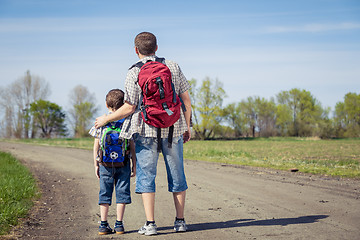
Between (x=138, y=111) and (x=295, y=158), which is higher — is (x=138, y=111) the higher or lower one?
the higher one

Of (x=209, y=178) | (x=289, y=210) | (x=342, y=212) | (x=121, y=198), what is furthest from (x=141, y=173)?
(x=209, y=178)

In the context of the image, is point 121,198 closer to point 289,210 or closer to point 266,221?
point 266,221

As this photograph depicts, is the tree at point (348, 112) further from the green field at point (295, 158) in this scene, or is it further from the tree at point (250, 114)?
the green field at point (295, 158)

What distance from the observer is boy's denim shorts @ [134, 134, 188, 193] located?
4551 millimetres

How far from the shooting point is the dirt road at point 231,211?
15.5ft

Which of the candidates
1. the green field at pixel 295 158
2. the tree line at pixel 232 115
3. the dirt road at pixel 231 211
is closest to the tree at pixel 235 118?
the tree line at pixel 232 115

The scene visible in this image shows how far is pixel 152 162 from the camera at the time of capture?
4.57m

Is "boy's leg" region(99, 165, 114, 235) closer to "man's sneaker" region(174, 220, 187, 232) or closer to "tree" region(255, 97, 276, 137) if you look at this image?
"man's sneaker" region(174, 220, 187, 232)

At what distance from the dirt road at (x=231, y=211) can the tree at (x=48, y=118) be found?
237 ft

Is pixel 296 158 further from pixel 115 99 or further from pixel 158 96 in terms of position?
pixel 158 96

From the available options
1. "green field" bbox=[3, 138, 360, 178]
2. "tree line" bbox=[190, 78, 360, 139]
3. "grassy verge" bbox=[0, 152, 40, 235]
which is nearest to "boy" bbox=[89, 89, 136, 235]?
"grassy verge" bbox=[0, 152, 40, 235]

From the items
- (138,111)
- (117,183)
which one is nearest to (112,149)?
(117,183)

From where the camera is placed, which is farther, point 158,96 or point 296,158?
point 296,158

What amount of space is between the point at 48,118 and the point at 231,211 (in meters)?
79.0
